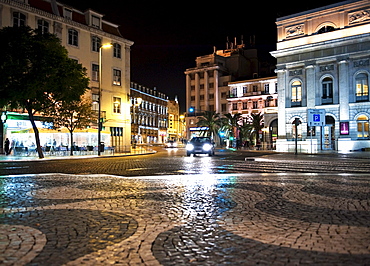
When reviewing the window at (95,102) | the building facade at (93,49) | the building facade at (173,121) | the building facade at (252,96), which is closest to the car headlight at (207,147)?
the building facade at (93,49)

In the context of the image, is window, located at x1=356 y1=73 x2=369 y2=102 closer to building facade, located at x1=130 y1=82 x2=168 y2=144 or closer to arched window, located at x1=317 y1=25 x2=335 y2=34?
arched window, located at x1=317 y1=25 x2=335 y2=34

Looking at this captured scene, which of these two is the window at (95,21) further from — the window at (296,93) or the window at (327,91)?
the window at (327,91)

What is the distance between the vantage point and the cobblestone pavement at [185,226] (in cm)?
388

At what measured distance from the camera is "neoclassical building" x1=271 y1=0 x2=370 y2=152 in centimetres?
4078

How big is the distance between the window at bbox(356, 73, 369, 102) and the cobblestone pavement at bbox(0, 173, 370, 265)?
37.3 metres

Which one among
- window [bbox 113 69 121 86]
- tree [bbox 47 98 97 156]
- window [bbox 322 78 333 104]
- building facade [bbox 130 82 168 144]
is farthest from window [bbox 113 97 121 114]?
building facade [bbox 130 82 168 144]

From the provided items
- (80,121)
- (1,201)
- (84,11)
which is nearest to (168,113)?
(84,11)

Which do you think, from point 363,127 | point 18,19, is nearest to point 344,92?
point 363,127

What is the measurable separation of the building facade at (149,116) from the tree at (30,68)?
60333mm

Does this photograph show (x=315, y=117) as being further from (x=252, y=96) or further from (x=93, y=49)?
(x=252, y=96)

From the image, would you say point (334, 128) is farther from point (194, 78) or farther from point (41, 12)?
point (194, 78)

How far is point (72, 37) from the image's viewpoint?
4047cm

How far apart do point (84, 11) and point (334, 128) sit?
35.9 m

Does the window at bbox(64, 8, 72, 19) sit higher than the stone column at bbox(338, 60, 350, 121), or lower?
higher
